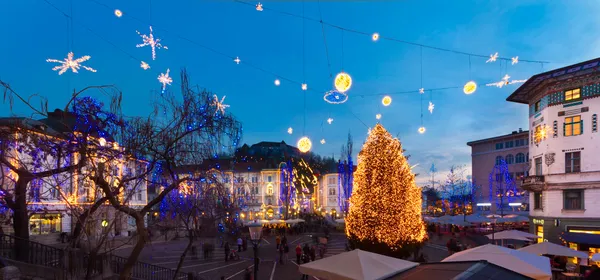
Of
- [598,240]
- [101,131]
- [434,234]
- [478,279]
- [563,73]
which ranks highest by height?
[563,73]

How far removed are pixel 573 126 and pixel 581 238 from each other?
7746mm

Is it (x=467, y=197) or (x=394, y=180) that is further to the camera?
(x=467, y=197)

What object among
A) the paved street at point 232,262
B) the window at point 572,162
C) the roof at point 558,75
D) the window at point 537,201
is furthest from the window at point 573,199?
the paved street at point 232,262

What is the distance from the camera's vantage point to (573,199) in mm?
28938

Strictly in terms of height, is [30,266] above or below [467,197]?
above

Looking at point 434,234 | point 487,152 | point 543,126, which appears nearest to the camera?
point 543,126

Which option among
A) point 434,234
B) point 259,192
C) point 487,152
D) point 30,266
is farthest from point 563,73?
point 259,192

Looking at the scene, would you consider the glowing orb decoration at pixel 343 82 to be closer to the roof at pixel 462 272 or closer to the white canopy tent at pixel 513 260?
the white canopy tent at pixel 513 260

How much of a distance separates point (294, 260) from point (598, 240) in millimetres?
18945

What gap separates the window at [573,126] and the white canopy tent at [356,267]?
25696mm

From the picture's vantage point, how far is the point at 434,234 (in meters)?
49.0

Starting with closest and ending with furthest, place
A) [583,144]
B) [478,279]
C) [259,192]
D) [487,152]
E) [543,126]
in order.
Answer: [478,279]
[583,144]
[543,126]
[487,152]
[259,192]

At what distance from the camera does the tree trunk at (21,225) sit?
11.8 metres

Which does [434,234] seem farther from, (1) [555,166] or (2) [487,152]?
(2) [487,152]
